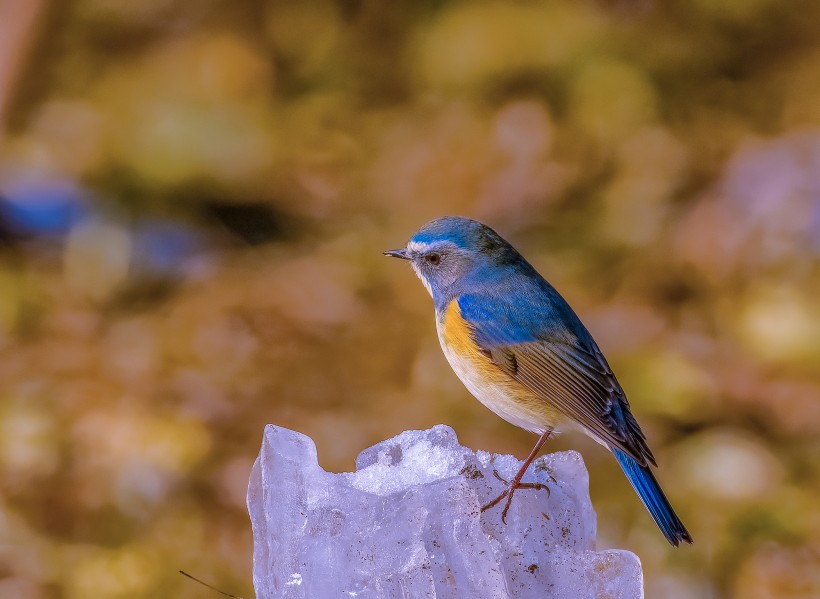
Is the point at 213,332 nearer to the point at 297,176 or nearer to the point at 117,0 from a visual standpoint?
the point at 297,176

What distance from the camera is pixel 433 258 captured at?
242 cm

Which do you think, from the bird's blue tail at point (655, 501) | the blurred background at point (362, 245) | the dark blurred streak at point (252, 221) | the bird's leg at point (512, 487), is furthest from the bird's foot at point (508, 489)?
the dark blurred streak at point (252, 221)

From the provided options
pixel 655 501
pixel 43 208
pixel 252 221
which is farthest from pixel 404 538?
pixel 43 208

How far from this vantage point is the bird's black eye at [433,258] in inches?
94.4

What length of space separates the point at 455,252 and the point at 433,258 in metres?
0.07

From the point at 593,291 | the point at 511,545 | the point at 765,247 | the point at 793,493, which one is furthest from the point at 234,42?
the point at 511,545

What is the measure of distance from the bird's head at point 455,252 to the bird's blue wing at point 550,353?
Answer: 66 mm

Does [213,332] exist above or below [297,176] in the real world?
below

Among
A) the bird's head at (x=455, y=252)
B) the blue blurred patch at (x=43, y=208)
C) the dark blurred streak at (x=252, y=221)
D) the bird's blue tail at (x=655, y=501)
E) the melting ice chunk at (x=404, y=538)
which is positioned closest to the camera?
the melting ice chunk at (x=404, y=538)

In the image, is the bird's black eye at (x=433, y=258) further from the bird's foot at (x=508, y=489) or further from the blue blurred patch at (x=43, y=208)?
the blue blurred patch at (x=43, y=208)

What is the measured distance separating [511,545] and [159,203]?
330cm

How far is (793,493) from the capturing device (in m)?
3.71

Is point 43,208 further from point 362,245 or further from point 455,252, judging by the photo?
point 455,252

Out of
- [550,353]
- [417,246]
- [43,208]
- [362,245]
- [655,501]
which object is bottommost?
A: [43,208]
